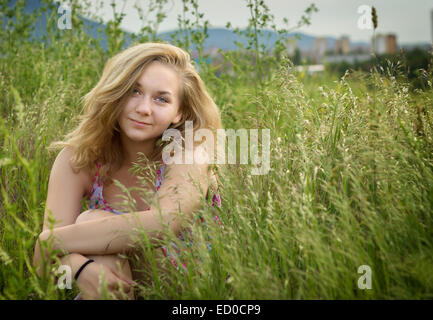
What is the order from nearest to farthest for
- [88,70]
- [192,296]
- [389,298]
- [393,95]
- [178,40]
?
[389,298]
[192,296]
[393,95]
[178,40]
[88,70]

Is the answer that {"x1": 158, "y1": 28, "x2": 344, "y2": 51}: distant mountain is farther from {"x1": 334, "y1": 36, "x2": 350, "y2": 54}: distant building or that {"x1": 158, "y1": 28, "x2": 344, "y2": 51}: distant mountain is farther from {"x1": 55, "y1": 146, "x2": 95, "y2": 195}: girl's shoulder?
{"x1": 55, "y1": 146, "x2": 95, "y2": 195}: girl's shoulder

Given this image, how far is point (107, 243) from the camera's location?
6.13ft

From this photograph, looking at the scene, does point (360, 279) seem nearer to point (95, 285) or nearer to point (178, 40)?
point (95, 285)

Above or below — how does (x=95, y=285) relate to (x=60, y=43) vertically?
below

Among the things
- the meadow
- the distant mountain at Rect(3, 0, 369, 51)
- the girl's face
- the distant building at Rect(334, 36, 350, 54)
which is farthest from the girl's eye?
the distant building at Rect(334, 36, 350, 54)

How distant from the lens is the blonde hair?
7.52ft

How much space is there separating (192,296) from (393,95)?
142 cm

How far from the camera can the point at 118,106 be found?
7.53 feet

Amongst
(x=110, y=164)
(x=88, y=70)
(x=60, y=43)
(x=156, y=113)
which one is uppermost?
(x=60, y=43)

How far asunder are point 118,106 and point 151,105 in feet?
0.69

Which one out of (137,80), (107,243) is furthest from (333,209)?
(137,80)

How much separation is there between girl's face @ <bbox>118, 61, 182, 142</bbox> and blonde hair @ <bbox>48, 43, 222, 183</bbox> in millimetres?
46

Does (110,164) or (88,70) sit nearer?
(110,164)

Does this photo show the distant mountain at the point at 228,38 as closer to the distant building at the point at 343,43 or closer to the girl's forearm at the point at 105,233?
the distant building at the point at 343,43
